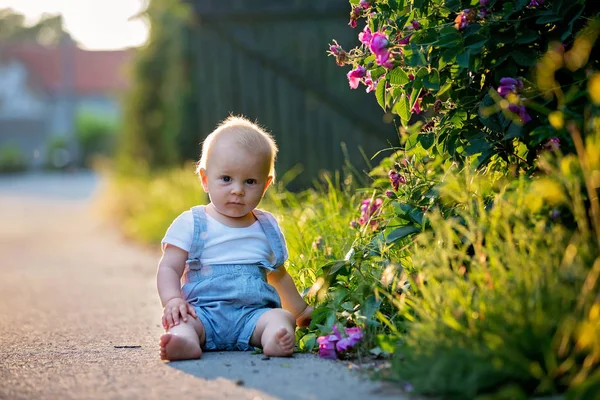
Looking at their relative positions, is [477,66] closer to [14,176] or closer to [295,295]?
[295,295]

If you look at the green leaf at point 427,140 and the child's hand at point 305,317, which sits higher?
the green leaf at point 427,140

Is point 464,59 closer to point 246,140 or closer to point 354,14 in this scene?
point 354,14

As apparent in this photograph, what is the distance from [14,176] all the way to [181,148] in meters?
32.2

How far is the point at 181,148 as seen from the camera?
13.1 m

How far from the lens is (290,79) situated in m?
8.54

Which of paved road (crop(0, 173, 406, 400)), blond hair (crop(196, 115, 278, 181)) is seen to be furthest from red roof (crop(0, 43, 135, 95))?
blond hair (crop(196, 115, 278, 181))

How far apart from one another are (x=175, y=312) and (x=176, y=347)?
0.62 feet

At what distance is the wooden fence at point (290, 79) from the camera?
8383 millimetres

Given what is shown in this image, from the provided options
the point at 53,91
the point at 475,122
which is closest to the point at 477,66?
the point at 475,122

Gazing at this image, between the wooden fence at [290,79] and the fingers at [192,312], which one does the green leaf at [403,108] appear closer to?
A: the fingers at [192,312]

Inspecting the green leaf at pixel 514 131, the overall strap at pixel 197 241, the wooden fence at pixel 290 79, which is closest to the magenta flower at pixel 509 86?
the green leaf at pixel 514 131

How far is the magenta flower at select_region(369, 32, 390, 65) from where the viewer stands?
3281 millimetres

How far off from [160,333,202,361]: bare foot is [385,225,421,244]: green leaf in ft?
2.73

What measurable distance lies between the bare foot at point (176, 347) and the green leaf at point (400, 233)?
2.73ft
